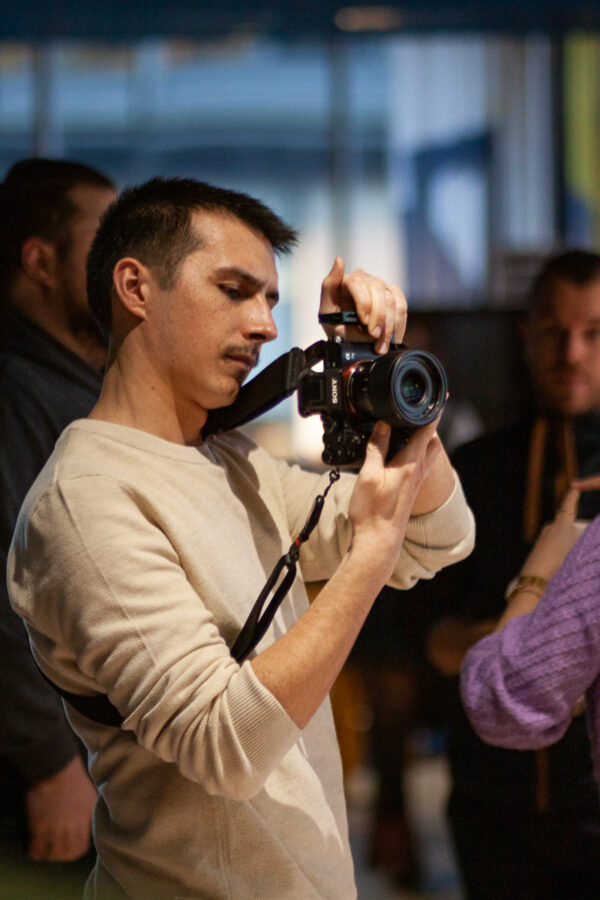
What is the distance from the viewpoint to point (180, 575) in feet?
3.22

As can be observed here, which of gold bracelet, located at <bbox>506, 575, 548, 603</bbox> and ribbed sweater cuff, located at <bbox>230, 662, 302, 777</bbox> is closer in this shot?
ribbed sweater cuff, located at <bbox>230, 662, 302, 777</bbox>

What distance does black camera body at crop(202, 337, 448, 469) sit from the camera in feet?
3.36

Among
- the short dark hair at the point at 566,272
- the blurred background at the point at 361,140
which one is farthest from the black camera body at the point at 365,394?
the blurred background at the point at 361,140

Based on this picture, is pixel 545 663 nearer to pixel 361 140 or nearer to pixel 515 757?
pixel 515 757

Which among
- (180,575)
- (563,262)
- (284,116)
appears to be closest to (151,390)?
(180,575)

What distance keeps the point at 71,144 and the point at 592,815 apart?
134 inches

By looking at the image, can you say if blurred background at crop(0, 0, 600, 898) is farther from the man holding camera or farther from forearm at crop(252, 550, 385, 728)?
forearm at crop(252, 550, 385, 728)

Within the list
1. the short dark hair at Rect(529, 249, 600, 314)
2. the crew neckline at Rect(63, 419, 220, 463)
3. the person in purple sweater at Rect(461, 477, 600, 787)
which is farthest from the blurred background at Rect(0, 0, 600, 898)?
the crew neckline at Rect(63, 419, 220, 463)

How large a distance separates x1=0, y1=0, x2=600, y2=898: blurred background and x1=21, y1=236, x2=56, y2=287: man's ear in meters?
2.05

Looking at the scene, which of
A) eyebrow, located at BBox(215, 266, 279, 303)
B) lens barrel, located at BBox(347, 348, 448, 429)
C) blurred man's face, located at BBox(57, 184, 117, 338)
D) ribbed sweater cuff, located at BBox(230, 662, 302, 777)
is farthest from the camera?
blurred man's face, located at BBox(57, 184, 117, 338)

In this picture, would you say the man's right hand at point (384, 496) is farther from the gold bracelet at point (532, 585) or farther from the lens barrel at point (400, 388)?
the gold bracelet at point (532, 585)

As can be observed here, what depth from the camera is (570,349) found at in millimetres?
1756

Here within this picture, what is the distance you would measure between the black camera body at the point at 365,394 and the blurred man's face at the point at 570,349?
2.36ft

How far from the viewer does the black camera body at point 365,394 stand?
40.2 inches
